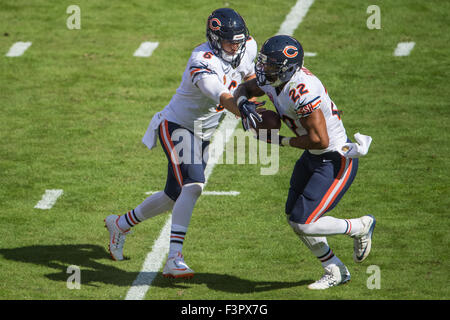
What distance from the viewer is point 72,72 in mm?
10602

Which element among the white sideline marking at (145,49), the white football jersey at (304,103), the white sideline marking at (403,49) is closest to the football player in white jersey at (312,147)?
Result: the white football jersey at (304,103)

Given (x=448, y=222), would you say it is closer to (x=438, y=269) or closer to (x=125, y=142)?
(x=438, y=269)

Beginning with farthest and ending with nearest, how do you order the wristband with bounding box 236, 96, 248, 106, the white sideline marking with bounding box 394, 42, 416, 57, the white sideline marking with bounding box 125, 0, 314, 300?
the white sideline marking with bounding box 394, 42, 416, 57
the white sideline marking with bounding box 125, 0, 314, 300
the wristband with bounding box 236, 96, 248, 106

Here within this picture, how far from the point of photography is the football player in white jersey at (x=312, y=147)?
18.3 feet

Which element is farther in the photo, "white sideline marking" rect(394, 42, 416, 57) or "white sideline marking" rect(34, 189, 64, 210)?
"white sideline marking" rect(394, 42, 416, 57)

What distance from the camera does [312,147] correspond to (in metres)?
5.62

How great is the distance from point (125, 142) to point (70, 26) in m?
3.62

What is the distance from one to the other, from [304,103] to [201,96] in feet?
3.40

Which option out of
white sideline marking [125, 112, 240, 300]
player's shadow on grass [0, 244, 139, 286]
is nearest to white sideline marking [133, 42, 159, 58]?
white sideline marking [125, 112, 240, 300]

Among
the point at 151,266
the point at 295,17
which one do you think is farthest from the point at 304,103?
the point at 295,17

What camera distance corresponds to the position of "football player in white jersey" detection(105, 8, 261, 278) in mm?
6047

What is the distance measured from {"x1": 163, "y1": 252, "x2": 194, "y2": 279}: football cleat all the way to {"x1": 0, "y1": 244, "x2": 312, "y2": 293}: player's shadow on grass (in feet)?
0.28

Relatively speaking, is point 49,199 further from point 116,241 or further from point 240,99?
point 240,99

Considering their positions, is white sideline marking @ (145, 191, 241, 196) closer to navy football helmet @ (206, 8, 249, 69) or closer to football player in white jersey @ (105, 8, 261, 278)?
football player in white jersey @ (105, 8, 261, 278)
